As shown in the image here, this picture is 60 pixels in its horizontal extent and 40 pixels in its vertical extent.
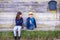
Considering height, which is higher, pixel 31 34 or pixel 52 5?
pixel 52 5

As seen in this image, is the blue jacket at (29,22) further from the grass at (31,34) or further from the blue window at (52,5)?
the blue window at (52,5)

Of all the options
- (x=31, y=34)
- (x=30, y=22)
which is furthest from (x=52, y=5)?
(x=31, y=34)

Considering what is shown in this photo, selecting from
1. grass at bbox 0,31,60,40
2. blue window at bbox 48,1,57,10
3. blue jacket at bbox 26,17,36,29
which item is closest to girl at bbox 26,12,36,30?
blue jacket at bbox 26,17,36,29

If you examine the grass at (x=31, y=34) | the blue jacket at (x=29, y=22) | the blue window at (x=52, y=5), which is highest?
the blue window at (x=52, y=5)

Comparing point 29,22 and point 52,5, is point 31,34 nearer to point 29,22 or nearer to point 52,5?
point 29,22

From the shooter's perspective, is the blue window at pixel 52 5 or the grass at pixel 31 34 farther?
the blue window at pixel 52 5

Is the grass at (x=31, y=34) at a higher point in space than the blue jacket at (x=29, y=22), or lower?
lower

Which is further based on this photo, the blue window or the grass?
the blue window

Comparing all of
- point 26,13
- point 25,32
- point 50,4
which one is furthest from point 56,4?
point 25,32

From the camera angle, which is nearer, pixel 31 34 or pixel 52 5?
pixel 31 34

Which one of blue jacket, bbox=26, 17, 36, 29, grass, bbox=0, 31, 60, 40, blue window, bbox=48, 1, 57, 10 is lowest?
grass, bbox=0, 31, 60, 40

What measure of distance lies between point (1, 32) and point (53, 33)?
246cm

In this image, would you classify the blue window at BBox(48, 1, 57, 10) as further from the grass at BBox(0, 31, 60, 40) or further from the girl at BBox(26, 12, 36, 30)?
the grass at BBox(0, 31, 60, 40)

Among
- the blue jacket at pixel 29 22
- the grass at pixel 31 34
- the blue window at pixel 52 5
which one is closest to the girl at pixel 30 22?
the blue jacket at pixel 29 22
